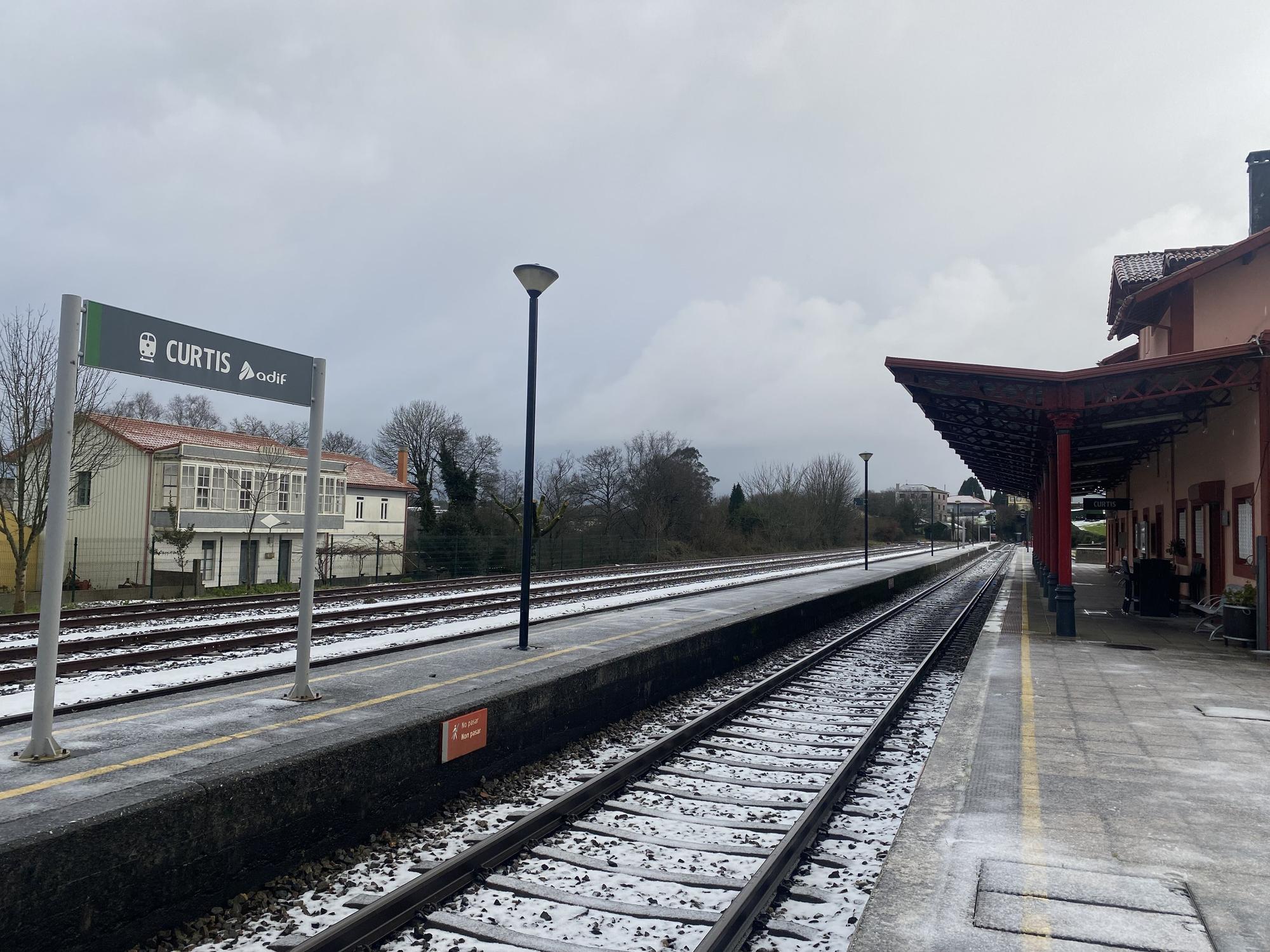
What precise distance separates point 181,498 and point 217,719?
31.6 m

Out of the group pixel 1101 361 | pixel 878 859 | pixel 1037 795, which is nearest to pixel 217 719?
pixel 878 859

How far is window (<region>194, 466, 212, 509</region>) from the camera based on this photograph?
114ft

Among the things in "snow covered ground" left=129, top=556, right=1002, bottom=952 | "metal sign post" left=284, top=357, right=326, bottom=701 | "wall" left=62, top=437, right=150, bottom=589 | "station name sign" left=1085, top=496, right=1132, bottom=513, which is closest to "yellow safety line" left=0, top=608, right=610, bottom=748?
"metal sign post" left=284, top=357, right=326, bottom=701

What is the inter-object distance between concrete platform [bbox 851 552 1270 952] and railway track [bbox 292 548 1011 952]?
594mm

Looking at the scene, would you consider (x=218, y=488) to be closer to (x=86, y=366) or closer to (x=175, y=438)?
(x=175, y=438)

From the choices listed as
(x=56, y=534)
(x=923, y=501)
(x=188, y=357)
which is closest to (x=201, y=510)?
(x=188, y=357)

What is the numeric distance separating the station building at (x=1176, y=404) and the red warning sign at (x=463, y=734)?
10666mm

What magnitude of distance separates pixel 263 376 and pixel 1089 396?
1369 centimetres

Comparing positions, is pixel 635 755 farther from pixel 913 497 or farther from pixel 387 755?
pixel 913 497

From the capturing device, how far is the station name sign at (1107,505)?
26969 millimetres

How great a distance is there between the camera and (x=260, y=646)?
1247cm

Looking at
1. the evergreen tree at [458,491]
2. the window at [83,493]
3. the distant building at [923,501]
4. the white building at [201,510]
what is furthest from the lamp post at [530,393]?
the distant building at [923,501]

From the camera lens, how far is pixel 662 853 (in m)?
5.27

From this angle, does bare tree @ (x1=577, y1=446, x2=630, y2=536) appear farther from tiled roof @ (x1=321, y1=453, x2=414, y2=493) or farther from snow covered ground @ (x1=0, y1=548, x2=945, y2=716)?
snow covered ground @ (x1=0, y1=548, x2=945, y2=716)
